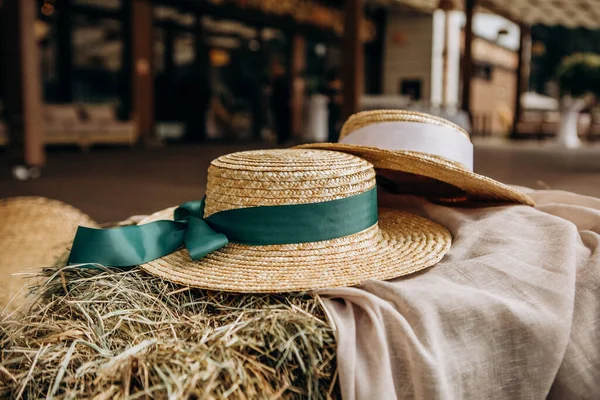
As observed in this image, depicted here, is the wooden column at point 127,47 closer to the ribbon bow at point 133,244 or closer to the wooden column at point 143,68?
the wooden column at point 143,68

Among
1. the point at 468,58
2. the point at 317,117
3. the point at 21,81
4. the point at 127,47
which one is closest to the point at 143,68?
the point at 127,47

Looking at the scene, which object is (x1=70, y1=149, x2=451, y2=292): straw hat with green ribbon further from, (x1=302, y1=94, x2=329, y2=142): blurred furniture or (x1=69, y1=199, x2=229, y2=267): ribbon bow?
(x1=302, y1=94, x2=329, y2=142): blurred furniture

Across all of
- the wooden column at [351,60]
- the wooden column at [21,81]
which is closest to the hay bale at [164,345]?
the wooden column at [21,81]

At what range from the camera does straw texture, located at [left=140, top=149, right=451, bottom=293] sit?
95cm

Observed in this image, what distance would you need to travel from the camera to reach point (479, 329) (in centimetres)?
88

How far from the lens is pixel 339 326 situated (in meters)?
0.83

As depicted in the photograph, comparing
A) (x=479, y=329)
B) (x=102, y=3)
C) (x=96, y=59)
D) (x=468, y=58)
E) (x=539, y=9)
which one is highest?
(x=102, y=3)

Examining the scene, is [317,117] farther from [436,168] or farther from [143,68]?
[436,168]

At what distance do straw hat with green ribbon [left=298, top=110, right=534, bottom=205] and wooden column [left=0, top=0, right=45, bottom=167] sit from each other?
4488 millimetres

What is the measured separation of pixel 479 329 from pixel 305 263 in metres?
0.32

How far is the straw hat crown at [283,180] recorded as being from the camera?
3.34ft

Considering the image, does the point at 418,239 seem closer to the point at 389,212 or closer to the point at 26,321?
the point at 389,212

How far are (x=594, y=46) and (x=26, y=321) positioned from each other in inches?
859

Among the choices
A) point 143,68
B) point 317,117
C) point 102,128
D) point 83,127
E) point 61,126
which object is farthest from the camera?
point 317,117
